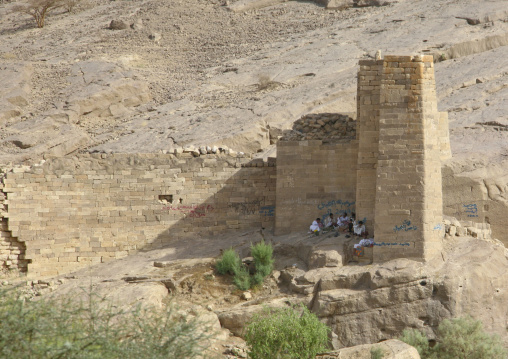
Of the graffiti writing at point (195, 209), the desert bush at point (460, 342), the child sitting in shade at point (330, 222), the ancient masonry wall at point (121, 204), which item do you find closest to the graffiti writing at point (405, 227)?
the desert bush at point (460, 342)

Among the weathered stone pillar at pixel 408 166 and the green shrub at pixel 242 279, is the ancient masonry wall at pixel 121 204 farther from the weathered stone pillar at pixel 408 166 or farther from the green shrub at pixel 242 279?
the weathered stone pillar at pixel 408 166

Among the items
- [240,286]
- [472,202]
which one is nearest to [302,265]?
[240,286]

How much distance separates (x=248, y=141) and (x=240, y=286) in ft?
17.4

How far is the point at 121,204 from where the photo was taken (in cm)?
1553

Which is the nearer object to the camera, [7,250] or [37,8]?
[7,250]

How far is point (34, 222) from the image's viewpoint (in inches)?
597

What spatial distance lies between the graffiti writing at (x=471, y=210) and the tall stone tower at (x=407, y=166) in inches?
60.5

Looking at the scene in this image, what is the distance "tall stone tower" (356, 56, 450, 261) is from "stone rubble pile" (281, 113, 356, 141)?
7.17 ft

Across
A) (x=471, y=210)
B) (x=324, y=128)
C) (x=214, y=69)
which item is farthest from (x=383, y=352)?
(x=214, y=69)

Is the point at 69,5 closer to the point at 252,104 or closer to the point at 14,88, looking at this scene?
the point at 14,88

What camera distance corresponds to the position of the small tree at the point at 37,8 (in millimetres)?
30328

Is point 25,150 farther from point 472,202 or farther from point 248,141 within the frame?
point 472,202

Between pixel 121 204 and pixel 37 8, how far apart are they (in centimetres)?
1767

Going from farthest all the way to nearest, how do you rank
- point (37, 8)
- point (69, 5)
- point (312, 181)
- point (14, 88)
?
point (69, 5) < point (37, 8) < point (14, 88) < point (312, 181)
